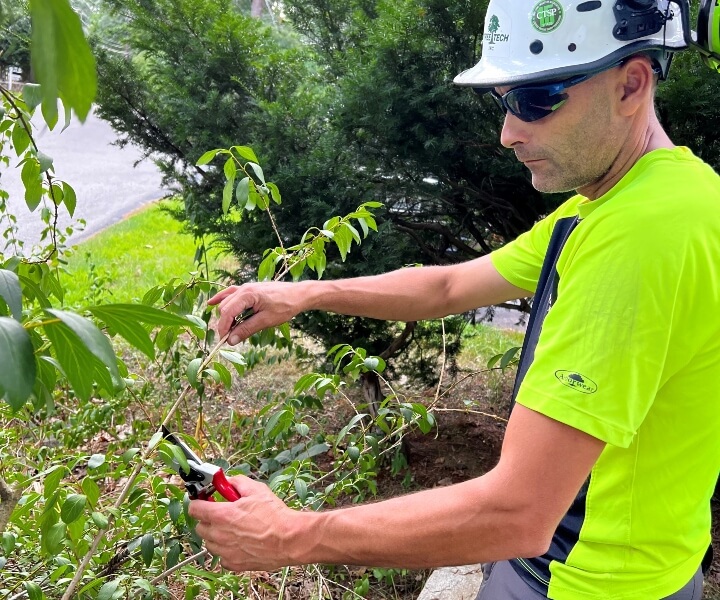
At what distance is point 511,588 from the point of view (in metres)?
1.91

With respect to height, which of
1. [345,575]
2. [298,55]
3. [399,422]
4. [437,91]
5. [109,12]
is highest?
[109,12]

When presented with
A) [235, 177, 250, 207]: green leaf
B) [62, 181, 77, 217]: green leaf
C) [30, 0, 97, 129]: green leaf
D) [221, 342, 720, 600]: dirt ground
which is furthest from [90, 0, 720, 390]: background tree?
[30, 0, 97, 129]: green leaf

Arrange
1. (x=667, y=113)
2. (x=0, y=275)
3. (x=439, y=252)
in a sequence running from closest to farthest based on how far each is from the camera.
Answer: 1. (x=0, y=275)
2. (x=667, y=113)
3. (x=439, y=252)

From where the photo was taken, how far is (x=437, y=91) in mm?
3285

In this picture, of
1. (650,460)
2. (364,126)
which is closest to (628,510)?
(650,460)

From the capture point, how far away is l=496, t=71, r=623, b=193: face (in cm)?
154

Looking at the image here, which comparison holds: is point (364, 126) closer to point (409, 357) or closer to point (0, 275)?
point (409, 357)

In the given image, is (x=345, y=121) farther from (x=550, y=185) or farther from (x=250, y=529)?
(x=250, y=529)

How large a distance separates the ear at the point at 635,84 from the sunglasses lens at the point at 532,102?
0.13 metres

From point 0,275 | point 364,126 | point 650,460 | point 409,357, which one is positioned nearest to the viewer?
point 0,275

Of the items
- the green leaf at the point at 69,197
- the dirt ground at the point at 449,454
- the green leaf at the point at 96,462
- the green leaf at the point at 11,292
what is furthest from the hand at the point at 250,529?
the dirt ground at the point at 449,454

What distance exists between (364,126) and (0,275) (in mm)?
2827

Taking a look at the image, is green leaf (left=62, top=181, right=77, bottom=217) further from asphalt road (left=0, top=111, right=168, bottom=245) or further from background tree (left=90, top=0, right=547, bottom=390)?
asphalt road (left=0, top=111, right=168, bottom=245)

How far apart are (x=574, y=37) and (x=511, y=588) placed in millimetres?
1337
